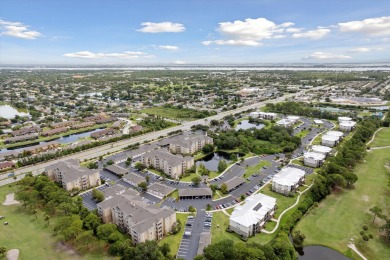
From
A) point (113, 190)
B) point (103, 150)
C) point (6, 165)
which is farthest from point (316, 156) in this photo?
point (6, 165)

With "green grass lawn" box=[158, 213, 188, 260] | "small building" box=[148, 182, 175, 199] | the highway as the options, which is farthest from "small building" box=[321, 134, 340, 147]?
"green grass lawn" box=[158, 213, 188, 260]

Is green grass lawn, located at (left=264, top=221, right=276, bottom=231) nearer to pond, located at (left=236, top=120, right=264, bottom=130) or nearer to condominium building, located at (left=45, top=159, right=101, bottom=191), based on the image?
condominium building, located at (left=45, top=159, right=101, bottom=191)

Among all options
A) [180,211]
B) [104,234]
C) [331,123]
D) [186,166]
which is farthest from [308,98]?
[104,234]

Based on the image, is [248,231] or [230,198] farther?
[230,198]

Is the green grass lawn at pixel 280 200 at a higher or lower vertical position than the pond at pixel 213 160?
lower

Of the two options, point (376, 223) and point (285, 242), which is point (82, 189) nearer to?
point (285, 242)

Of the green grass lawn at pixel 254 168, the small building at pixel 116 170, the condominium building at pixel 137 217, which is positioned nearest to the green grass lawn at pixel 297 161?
the green grass lawn at pixel 254 168

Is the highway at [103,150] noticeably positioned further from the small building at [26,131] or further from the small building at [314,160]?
the small building at [314,160]
